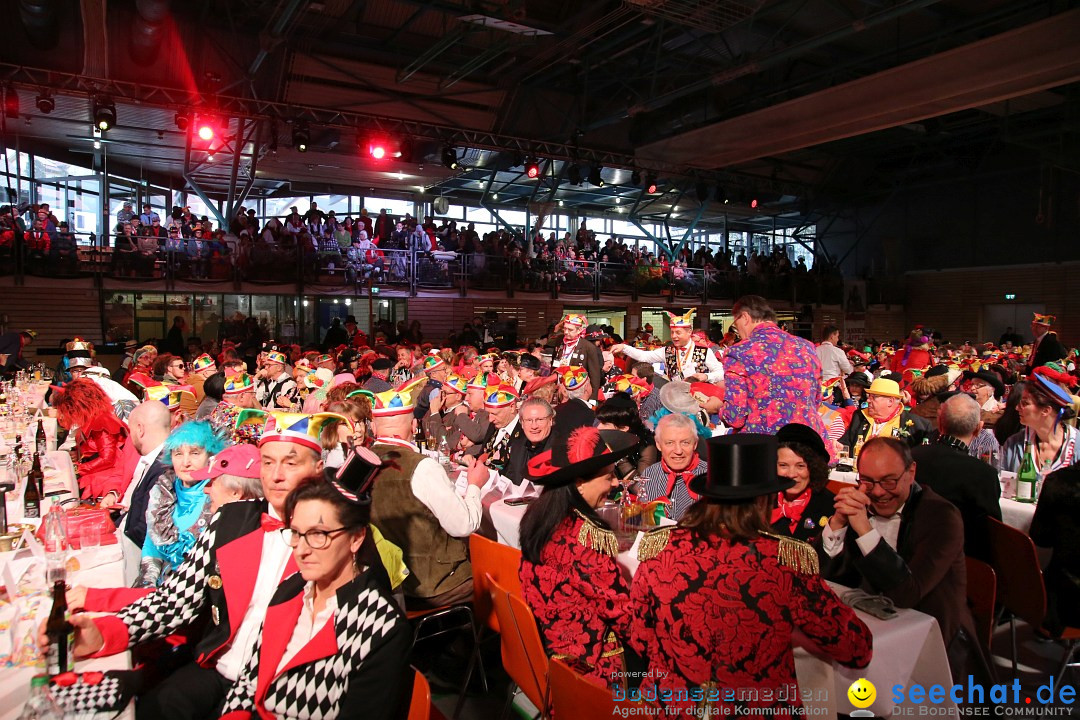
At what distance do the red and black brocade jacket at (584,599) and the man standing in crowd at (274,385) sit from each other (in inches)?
232

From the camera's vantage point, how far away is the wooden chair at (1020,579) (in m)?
3.50

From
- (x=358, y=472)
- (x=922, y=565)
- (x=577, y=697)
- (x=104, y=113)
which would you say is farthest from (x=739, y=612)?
(x=104, y=113)

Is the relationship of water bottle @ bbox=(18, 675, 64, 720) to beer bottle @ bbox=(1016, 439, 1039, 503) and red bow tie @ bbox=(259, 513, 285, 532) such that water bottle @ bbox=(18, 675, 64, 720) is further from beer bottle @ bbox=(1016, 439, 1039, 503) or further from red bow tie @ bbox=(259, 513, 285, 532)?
beer bottle @ bbox=(1016, 439, 1039, 503)

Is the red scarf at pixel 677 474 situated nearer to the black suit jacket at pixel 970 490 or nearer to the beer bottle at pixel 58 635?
the black suit jacket at pixel 970 490

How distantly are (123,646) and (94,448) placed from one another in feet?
11.2

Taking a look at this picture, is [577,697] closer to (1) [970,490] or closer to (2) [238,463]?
(2) [238,463]

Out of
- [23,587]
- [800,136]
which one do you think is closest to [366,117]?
[800,136]

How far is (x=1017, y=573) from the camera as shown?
3602 mm

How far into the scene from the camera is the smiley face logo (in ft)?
8.16

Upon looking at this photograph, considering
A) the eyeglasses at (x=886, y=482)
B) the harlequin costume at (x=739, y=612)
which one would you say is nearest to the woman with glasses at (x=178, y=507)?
the harlequin costume at (x=739, y=612)

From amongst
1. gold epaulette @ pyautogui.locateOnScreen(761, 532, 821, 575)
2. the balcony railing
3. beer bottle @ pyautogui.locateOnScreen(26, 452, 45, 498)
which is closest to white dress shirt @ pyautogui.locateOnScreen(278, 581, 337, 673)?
gold epaulette @ pyautogui.locateOnScreen(761, 532, 821, 575)

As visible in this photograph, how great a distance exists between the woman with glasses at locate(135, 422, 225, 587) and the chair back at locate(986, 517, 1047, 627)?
393cm

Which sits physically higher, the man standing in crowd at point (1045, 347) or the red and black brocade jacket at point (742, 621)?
the man standing in crowd at point (1045, 347)

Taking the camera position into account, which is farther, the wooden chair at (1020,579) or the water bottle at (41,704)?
the wooden chair at (1020,579)
